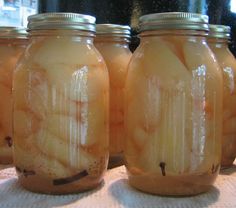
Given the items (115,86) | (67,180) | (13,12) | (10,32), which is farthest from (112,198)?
(13,12)

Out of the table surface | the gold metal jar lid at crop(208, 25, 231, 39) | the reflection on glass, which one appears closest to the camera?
the table surface

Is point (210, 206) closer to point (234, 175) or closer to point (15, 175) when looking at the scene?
point (234, 175)

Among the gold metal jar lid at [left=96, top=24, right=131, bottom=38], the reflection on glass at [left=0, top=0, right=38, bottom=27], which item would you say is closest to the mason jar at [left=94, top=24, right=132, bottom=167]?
the gold metal jar lid at [left=96, top=24, right=131, bottom=38]

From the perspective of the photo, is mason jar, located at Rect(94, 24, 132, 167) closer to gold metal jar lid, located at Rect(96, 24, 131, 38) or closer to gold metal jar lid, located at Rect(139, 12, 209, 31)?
gold metal jar lid, located at Rect(96, 24, 131, 38)

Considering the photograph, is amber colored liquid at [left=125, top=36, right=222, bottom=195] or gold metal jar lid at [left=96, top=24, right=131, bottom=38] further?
gold metal jar lid at [left=96, top=24, right=131, bottom=38]

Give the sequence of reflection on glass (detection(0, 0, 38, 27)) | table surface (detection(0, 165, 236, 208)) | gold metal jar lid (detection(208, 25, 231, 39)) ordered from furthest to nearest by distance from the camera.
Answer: reflection on glass (detection(0, 0, 38, 27))
gold metal jar lid (detection(208, 25, 231, 39))
table surface (detection(0, 165, 236, 208))

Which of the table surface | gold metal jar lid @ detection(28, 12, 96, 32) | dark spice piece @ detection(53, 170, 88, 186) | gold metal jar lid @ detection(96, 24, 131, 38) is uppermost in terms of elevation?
gold metal jar lid @ detection(28, 12, 96, 32)

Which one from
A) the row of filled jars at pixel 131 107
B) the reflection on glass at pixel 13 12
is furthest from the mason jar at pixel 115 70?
the reflection on glass at pixel 13 12

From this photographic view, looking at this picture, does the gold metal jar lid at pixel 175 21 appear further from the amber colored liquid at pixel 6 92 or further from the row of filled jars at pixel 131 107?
the amber colored liquid at pixel 6 92
